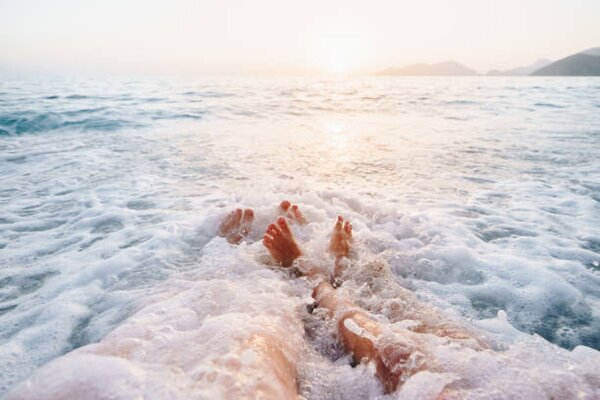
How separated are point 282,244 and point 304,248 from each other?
232 mm

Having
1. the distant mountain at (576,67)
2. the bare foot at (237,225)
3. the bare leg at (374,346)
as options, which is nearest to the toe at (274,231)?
the bare foot at (237,225)

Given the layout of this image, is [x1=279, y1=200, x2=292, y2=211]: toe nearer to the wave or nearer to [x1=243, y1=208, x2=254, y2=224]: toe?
[x1=243, y1=208, x2=254, y2=224]: toe

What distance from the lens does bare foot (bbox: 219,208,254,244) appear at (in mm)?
3384

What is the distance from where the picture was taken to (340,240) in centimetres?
307

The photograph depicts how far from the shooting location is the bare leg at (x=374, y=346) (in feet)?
5.19

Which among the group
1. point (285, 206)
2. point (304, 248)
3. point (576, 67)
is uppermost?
point (576, 67)

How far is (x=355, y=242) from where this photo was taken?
10.5 ft

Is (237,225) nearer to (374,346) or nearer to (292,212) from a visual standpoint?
(292,212)

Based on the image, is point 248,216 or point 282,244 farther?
point 248,216

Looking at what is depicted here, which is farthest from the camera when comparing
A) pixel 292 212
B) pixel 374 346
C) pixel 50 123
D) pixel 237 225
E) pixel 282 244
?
pixel 50 123

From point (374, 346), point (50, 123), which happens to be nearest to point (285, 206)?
point (374, 346)

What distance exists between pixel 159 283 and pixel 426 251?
2085 millimetres

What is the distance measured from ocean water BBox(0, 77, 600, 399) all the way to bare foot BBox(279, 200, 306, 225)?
110 millimetres

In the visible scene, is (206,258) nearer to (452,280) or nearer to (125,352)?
(125,352)
